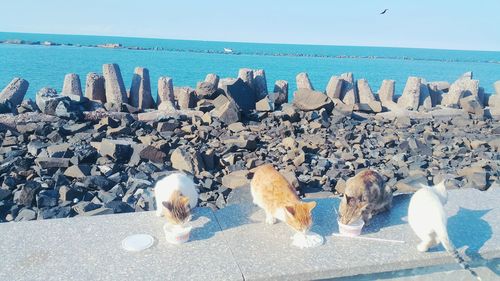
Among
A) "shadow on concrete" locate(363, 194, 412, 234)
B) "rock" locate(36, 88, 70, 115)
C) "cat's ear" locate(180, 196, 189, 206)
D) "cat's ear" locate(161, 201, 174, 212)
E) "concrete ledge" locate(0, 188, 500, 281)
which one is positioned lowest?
"rock" locate(36, 88, 70, 115)

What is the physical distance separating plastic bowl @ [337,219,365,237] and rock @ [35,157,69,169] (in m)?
4.36

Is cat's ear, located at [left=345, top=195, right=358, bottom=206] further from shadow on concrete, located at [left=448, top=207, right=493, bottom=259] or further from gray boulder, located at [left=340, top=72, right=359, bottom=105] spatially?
gray boulder, located at [left=340, top=72, right=359, bottom=105]

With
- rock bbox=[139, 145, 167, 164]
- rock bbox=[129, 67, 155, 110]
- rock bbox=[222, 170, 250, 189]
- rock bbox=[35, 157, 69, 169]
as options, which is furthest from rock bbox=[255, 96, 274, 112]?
rock bbox=[35, 157, 69, 169]

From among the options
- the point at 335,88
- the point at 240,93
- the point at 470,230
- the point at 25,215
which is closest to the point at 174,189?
the point at 470,230

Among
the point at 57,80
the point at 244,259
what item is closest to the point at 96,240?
the point at 244,259

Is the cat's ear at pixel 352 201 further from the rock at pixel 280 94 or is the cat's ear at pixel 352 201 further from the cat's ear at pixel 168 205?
the rock at pixel 280 94

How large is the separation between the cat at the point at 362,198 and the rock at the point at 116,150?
4.31 m

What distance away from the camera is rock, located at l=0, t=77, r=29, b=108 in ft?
30.9

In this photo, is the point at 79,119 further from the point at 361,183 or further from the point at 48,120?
the point at 361,183

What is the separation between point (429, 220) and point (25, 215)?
392 centimetres

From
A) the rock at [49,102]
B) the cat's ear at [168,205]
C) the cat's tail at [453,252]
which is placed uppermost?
the cat's ear at [168,205]

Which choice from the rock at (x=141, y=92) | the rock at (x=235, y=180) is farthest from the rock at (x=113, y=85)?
the rock at (x=235, y=180)

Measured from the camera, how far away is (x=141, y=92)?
34.4ft

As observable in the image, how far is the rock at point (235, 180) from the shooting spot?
221 inches
